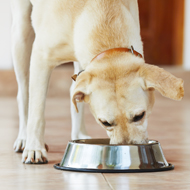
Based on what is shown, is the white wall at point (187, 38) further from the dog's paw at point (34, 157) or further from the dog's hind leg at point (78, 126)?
the dog's paw at point (34, 157)

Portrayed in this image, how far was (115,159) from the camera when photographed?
98.2 inches

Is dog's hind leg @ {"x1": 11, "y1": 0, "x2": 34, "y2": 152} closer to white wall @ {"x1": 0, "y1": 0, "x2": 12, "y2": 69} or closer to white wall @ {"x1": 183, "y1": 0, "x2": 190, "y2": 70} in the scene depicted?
white wall @ {"x1": 0, "y1": 0, "x2": 12, "y2": 69}

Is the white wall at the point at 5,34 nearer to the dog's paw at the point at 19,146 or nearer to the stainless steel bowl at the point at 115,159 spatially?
the dog's paw at the point at 19,146

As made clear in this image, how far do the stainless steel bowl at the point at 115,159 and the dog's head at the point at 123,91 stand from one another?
6 cm

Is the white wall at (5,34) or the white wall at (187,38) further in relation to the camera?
the white wall at (187,38)

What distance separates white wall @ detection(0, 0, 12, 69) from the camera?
8383 mm

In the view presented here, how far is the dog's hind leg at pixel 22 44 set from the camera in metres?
3.57

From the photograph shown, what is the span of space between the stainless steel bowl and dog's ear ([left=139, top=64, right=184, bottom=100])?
320 millimetres

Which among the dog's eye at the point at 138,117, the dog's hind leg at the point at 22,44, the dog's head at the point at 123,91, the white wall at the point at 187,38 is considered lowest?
the dog's eye at the point at 138,117

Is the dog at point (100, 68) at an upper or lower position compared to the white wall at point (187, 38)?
lower

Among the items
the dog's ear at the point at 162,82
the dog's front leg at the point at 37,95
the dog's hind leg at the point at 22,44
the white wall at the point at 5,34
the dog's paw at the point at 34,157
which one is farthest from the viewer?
the white wall at the point at 5,34

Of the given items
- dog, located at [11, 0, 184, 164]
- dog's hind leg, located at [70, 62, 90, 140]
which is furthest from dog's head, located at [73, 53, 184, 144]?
dog's hind leg, located at [70, 62, 90, 140]

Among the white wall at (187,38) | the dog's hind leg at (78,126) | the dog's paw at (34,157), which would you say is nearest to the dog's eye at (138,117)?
the dog's paw at (34,157)

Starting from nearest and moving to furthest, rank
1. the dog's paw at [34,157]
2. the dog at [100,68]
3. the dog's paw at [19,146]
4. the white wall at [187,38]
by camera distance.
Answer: the dog at [100,68], the dog's paw at [34,157], the dog's paw at [19,146], the white wall at [187,38]
